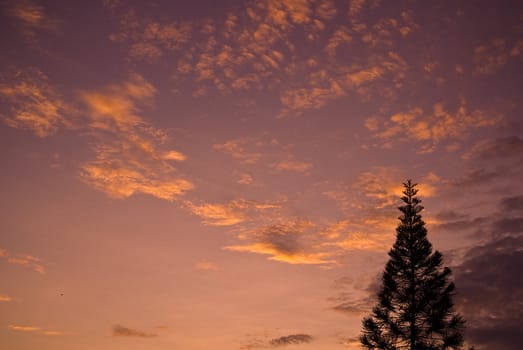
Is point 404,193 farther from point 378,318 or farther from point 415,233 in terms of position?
point 378,318

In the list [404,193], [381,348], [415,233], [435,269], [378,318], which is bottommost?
[381,348]

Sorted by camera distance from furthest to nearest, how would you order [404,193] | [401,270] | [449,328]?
[404,193] → [401,270] → [449,328]

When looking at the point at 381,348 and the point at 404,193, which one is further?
the point at 404,193

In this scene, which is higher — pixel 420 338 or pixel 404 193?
pixel 404 193

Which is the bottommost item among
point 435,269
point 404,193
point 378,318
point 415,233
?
point 378,318

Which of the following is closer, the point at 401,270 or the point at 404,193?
the point at 401,270

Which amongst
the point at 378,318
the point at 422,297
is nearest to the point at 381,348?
the point at 378,318

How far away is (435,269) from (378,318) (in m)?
5.57

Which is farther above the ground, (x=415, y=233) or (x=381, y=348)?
(x=415, y=233)

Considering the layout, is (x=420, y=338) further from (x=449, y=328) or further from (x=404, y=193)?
(x=404, y=193)

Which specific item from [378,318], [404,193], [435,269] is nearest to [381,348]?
[378,318]

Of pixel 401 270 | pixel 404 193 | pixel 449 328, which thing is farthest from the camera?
pixel 404 193

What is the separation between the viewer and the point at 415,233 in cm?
3412

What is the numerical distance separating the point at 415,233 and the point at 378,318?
715 centimetres
